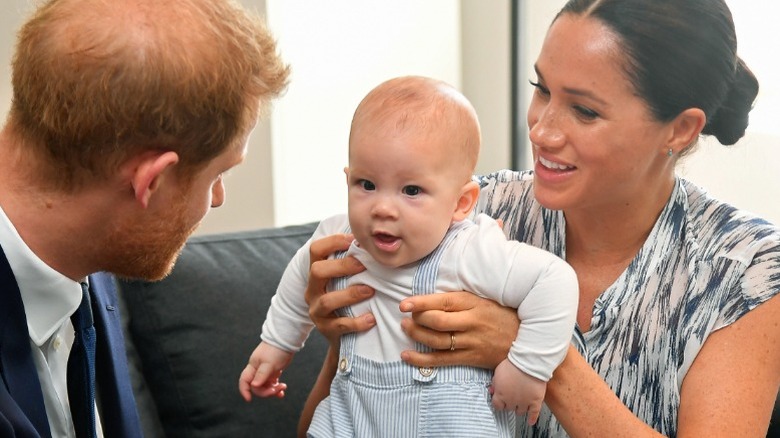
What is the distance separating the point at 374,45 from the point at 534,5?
539mm

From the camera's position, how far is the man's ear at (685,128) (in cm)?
185

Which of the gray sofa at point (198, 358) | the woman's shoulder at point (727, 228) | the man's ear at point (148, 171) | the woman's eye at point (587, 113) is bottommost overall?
the gray sofa at point (198, 358)

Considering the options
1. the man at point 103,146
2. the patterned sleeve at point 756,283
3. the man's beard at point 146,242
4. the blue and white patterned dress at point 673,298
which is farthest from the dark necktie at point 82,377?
the patterned sleeve at point 756,283

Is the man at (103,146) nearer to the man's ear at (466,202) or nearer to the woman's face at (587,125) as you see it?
the man's ear at (466,202)

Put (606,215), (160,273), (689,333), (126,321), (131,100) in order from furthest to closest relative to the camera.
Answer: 1. (126,321)
2. (606,215)
3. (689,333)
4. (160,273)
5. (131,100)

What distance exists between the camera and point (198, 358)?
7.57ft

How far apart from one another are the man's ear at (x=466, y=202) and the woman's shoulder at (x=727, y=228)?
0.47m

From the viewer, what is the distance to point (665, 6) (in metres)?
1.82

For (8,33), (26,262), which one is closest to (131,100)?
(26,262)

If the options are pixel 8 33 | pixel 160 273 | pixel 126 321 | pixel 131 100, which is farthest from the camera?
pixel 8 33

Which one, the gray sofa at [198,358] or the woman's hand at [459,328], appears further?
the gray sofa at [198,358]

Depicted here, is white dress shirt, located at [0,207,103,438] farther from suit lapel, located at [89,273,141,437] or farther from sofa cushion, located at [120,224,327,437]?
sofa cushion, located at [120,224,327,437]

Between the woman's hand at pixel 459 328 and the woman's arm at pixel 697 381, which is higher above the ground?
the woman's hand at pixel 459 328

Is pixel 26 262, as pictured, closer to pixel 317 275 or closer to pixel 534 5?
pixel 317 275
